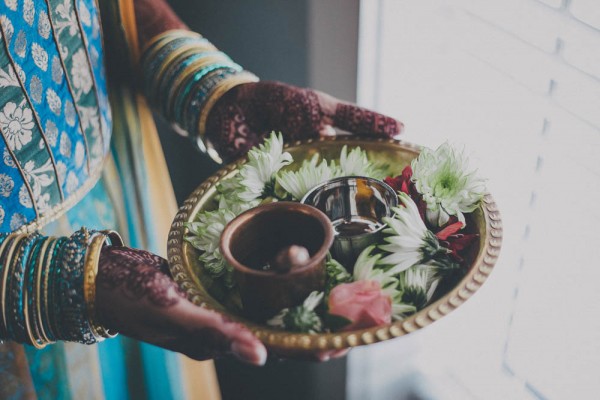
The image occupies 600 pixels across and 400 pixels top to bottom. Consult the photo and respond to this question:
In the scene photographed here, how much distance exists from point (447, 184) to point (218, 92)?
28 centimetres

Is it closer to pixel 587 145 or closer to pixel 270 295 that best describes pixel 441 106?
pixel 587 145

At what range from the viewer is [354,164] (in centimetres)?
60

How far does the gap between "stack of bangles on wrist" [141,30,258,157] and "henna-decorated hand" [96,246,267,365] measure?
24 centimetres

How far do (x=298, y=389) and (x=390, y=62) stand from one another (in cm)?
69

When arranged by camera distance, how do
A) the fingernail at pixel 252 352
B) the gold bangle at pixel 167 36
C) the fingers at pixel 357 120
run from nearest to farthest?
the fingernail at pixel 252 352 < the fingers at pixel 357 120 < the gold bangle at pixel 167 36

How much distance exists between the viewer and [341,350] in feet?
1.53

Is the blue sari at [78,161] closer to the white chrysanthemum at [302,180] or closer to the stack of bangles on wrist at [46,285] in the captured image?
the stack of bangles on wrist at [46,285]

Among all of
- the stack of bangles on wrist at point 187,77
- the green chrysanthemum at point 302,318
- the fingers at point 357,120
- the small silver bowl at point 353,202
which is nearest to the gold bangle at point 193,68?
the stack of bangles on wrist at point 187,77

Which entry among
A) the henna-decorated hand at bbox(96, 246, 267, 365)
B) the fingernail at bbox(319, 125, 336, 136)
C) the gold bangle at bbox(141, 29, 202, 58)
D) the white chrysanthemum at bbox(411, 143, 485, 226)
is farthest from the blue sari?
the white chrysanthemum at bbox(411, 143, 485, 226)

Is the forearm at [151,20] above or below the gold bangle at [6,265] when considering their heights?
above

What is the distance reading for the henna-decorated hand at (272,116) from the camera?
691mm

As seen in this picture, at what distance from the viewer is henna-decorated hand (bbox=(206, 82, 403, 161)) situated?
0.69m

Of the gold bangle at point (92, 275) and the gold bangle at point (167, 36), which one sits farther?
the gold bangle at point (167, 36)

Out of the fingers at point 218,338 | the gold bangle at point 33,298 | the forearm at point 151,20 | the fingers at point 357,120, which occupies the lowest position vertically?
the gold bangle at point 33,298
